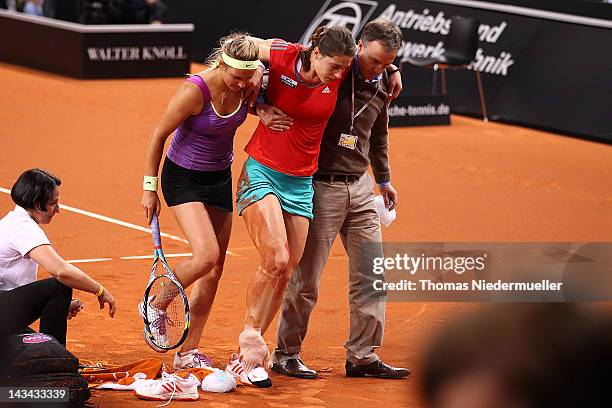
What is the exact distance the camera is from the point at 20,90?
1814cm

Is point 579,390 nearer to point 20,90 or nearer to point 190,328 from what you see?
point 190,328

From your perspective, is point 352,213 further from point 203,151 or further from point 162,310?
point 162,310

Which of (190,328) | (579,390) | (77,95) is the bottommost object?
(579,390)

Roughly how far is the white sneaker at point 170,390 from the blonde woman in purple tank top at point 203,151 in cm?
20

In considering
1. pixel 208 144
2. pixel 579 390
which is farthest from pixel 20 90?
pixel 579 390

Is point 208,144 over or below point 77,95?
below

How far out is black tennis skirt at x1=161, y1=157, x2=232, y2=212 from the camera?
6105 millimetres

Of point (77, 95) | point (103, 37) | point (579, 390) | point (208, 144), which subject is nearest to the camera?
point (579, 390)

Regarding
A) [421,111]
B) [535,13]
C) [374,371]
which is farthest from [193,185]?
[535,13]

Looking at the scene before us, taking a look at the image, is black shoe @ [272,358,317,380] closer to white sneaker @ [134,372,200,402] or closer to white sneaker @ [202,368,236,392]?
white sneaker @ [202,368,236,392]

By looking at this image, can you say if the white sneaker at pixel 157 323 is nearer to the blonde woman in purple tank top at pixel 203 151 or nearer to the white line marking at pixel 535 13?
the blonde woman in purple tank top at pixel 203 151

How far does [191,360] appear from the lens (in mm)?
6445

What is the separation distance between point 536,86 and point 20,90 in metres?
8.19

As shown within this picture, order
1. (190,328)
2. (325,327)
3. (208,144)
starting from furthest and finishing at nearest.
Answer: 1. (325,327)
2. (190,328)
3. (208,144)
